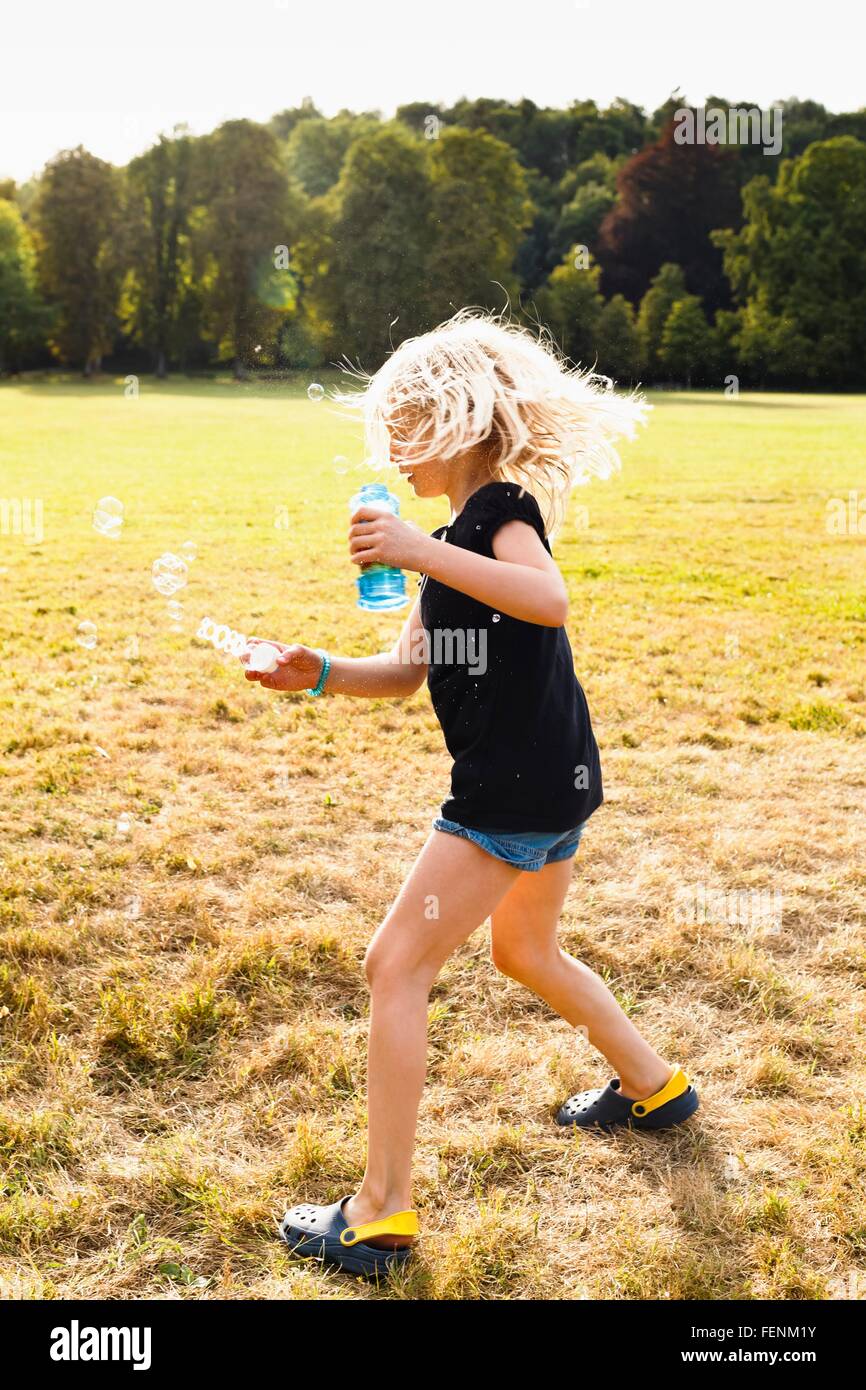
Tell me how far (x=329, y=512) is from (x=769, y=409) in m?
27.1

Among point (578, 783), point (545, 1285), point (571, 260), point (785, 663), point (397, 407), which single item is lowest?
point (545, 1285)

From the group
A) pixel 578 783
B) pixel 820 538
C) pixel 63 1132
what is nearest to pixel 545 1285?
pixel 578 783

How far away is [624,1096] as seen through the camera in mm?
2906

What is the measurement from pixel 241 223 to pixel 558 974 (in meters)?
50.2

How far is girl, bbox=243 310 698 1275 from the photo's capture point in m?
2.26

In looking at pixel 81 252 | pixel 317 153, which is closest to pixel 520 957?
pixel 81 252

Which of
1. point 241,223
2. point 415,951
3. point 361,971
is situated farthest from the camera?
point 241,223

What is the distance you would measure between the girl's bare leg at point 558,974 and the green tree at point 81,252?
182ft

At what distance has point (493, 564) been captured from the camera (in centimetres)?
218

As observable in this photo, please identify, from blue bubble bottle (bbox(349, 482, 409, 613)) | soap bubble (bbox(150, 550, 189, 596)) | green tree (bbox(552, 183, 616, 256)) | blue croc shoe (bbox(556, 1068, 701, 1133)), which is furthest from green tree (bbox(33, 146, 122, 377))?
blue croc shoe (bbox(556, 1068, 701, 1133))

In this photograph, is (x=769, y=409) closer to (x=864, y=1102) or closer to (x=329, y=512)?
(x=329, y=512)

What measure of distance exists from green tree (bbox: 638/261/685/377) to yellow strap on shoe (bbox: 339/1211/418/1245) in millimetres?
53526

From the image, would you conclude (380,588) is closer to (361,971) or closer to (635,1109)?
(361,971)

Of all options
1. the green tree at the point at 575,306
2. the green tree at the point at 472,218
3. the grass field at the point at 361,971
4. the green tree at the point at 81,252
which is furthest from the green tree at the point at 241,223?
the grass field at the point at 361,971
